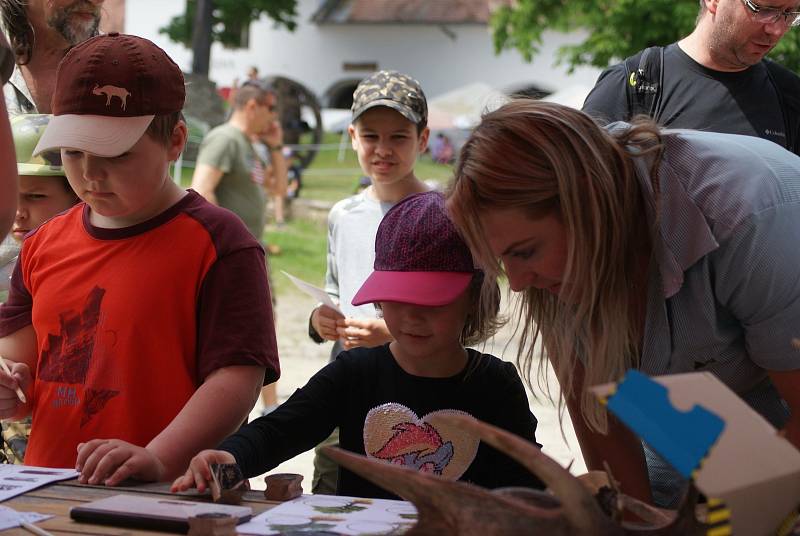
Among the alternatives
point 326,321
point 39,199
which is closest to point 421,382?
point 326,321

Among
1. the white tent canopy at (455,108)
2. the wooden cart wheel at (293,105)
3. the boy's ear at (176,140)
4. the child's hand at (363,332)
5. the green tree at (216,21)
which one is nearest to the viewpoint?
the boy's ear at (176,140)

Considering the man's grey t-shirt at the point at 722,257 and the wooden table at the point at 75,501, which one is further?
the man's grey t-shirt at the point at 722,257

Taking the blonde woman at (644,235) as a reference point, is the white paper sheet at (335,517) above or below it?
below

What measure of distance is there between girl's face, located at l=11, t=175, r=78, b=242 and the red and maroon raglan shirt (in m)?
0.59

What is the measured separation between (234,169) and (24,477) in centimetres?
412

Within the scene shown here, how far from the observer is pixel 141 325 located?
2.15m

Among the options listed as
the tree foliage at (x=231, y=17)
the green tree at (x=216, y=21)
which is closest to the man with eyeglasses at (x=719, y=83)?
the green tree at (x=216, y=21)

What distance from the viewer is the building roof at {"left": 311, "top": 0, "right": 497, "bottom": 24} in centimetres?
3506

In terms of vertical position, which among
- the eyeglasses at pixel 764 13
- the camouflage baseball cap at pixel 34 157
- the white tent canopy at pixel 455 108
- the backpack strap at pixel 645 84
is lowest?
the white tent canopy at pixel 455 108

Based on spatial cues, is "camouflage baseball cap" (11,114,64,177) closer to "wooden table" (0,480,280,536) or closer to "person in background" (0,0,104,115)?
"person in background" (0,0,104,115)

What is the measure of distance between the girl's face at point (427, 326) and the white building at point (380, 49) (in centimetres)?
3269

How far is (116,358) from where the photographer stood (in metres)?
2.14

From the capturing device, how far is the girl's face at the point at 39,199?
279cm

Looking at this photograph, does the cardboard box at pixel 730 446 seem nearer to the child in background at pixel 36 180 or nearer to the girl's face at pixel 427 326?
the girl's face at pixel 427 326
